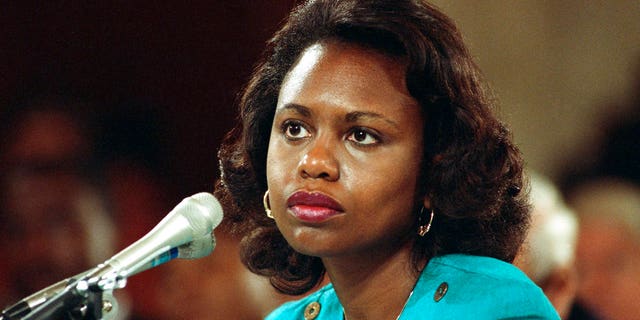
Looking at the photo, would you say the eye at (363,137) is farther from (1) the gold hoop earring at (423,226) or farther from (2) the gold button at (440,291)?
(2) the gold button at (440,291)

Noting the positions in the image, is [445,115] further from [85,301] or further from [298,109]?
[85,301]

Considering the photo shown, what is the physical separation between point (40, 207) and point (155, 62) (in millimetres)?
880

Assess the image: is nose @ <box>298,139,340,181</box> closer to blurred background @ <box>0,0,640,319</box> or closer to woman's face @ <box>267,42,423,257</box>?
woman's face @ <box>267,42,423,257</box>

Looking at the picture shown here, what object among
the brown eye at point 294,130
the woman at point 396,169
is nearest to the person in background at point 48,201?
the woman at point 396,169

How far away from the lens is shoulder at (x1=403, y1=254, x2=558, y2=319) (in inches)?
94.0

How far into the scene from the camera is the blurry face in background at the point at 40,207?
4.04m

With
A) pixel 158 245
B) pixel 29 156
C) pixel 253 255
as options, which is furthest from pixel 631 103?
pixel 158 245

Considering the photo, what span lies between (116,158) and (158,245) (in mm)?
2396

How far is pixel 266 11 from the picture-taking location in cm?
466

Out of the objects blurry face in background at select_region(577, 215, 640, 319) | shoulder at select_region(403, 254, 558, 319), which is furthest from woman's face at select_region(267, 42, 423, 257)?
blurry face in background at select_region(577, 215, 640, 319)

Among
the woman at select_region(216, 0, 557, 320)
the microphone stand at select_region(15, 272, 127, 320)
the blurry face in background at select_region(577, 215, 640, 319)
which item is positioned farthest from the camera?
the blurry face in background at select_region(577, 215, 640, 319)

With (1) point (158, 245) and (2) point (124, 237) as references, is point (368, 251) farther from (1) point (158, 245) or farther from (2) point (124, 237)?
(2) point (124, 237)

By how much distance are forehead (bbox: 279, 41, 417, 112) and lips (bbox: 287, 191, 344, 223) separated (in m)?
0.26

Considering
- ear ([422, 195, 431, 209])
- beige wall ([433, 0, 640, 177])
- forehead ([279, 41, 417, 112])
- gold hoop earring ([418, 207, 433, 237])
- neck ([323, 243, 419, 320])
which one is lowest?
beige wall ([433, 0, 640, 177])
